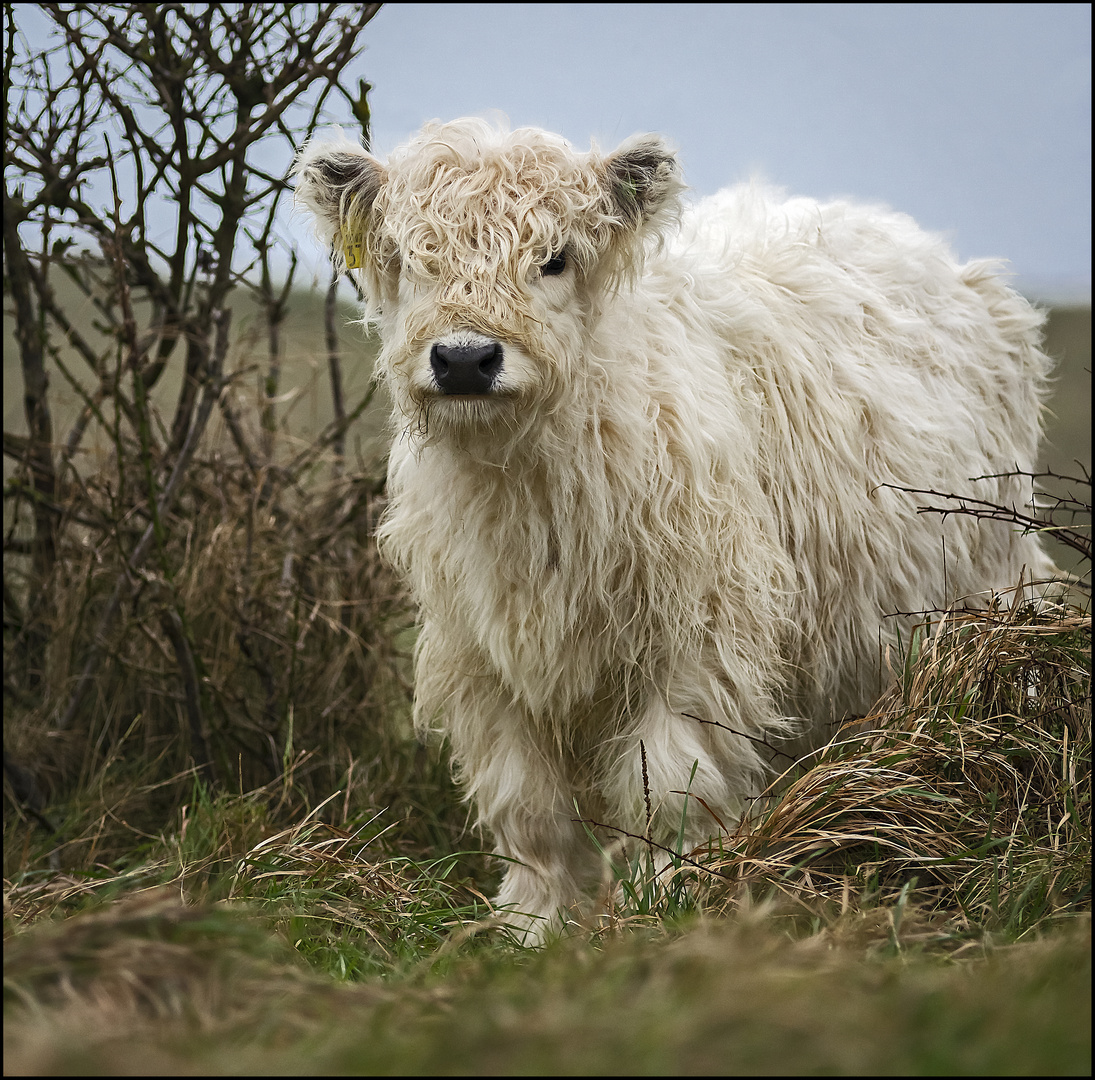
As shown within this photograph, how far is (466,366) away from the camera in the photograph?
2.89 meters

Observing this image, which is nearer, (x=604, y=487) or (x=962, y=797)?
(x=962, y=797)

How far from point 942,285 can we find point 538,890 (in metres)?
2.96

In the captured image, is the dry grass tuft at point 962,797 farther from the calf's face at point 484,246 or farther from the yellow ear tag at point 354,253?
the yellow ear tag at point 354,253

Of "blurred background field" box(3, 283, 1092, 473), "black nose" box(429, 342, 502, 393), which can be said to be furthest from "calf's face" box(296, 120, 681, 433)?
"blurred background field" box(3, 283, 1092, 473)

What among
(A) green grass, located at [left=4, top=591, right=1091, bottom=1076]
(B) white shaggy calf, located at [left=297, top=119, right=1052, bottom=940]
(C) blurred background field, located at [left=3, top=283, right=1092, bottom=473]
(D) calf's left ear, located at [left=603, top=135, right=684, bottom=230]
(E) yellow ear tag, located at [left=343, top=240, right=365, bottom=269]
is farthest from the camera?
(C) blurred background field, located at [left=3, top=283, right=1092, bottom=473]

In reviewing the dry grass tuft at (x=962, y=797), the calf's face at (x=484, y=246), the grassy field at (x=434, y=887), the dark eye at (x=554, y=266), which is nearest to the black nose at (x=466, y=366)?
the calf's face at (x=484, y=246)

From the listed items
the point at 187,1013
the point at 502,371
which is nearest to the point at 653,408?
the point at 502,371

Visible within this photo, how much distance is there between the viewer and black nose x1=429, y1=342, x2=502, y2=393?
9.47ft

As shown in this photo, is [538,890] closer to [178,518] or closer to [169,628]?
[169,628]

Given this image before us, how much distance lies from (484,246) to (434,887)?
Result: 1764mm

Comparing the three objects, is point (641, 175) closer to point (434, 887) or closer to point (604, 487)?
point (604, 487)

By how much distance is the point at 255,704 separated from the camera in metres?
4.81

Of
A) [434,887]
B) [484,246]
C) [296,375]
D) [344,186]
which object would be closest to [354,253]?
[344,186]

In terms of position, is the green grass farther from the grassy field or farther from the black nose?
the black nose
